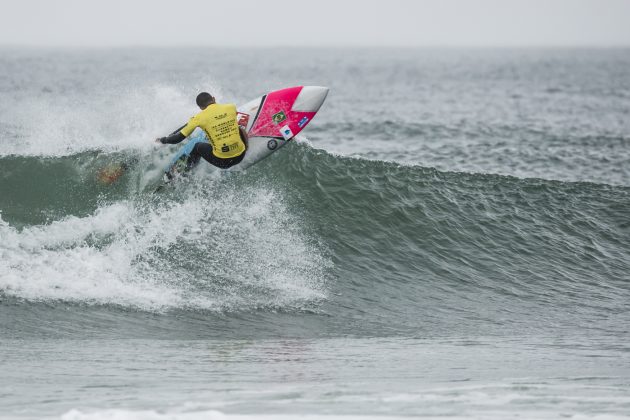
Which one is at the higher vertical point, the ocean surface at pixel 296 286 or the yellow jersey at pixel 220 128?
the yellow jersey at pixel 220 128

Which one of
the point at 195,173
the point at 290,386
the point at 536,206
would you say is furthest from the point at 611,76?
the point at 290,386

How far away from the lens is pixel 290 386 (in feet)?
21.4

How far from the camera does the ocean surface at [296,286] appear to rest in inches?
249

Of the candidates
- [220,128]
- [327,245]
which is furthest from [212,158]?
[327,245]

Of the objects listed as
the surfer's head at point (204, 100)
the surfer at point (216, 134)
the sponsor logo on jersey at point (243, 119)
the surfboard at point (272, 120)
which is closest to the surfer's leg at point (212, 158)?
the surfer at point (216, 134)

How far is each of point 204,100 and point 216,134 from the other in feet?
1.72

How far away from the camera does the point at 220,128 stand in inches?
440

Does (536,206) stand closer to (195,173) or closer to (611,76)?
(195,173)

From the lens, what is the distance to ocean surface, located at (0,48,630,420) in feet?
20.7

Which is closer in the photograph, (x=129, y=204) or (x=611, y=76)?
(x=129, y=204)

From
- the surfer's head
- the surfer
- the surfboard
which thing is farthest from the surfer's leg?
the surfer's head

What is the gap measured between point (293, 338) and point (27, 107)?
23895mm

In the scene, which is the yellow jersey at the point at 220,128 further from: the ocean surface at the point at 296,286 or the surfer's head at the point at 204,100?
the ocean surface at the point at 296,286

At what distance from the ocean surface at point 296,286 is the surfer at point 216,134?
0.78m
